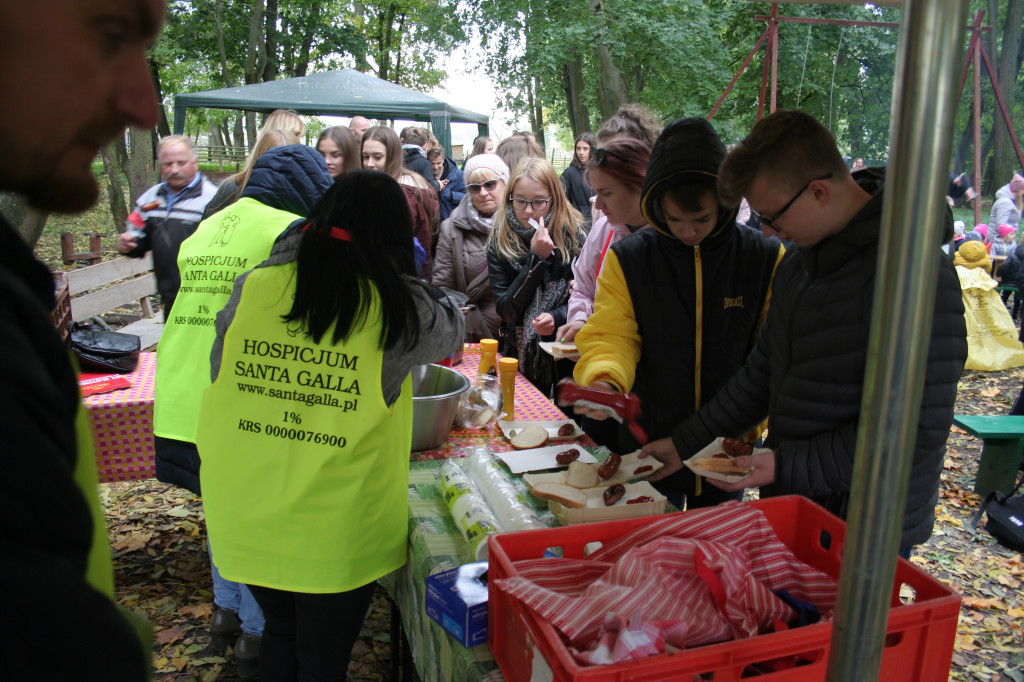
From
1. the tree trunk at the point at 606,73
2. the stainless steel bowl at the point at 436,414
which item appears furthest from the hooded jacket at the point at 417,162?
the tree trunk at the point at 606,73

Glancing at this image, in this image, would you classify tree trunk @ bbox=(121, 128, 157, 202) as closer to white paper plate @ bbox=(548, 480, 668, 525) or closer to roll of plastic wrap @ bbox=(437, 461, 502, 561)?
roll of plastic wrap @ bbox=(437, 461, 502, 561)

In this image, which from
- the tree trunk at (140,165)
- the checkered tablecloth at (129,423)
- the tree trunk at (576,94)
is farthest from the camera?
the tree trunk at (576,94)

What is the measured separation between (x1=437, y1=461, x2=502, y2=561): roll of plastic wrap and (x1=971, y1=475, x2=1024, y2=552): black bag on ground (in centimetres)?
363

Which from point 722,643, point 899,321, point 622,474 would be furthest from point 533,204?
point 899,321

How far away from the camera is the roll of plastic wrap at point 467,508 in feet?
5.54

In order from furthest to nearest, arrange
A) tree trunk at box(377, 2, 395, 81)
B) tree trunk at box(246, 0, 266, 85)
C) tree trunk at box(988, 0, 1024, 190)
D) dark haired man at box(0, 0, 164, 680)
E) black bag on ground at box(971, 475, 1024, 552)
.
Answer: tree trunk at box(377, 2, 395, 81) < tree trunk at box(246, 0, 266, 85) < tree trunk at box(988, 0, 1024, 190) < black bag on ground at box(971, 475, 1024, 552) < dark haired man at box(0, 0, 164, 680)

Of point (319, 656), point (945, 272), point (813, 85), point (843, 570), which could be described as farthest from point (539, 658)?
point (813, 85)

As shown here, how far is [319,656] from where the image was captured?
73.0 inches

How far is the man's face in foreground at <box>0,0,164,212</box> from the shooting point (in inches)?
19.7

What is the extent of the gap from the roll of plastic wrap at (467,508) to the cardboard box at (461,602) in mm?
117

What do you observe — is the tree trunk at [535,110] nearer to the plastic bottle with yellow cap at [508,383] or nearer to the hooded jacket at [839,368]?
the plastic bottle with yellow cap at [508,383]

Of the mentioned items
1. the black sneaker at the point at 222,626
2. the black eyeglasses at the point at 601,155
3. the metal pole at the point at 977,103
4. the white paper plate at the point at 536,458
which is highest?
the metal pole at the point at 977,103

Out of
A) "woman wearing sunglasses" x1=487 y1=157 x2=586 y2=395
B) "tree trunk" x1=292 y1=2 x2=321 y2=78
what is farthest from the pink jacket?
"tree trunk" x1=292 y1=2 x2=321 y2=78

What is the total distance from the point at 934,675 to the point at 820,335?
2.47 feet
